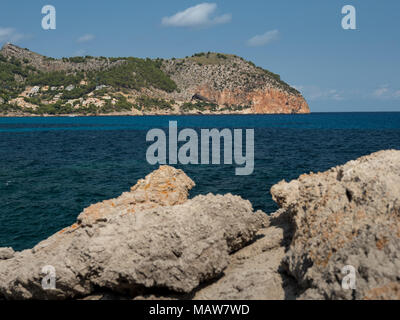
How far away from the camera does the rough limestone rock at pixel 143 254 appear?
16.5ft

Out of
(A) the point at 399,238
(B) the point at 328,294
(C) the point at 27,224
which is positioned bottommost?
(C) the point at 27,224

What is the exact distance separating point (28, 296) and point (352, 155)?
3111cm

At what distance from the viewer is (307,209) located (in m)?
5.26

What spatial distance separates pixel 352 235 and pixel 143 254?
2839 millimetres

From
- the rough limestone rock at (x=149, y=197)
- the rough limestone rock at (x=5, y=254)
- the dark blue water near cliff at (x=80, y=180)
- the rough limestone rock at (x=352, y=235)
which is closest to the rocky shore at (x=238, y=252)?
the rough limestone rock at (x=352, y=235)

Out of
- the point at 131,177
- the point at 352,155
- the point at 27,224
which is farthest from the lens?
the point at 352,155

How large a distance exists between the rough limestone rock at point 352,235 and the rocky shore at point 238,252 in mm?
11

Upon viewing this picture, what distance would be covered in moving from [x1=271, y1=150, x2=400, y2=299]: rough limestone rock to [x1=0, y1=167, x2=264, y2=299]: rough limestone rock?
1.26 metres

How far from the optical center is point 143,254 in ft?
16.9
